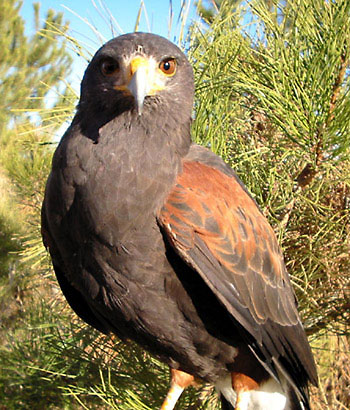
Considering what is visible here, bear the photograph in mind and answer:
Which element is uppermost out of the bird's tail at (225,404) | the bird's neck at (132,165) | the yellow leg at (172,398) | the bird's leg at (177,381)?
the bird's neck at (132,165)

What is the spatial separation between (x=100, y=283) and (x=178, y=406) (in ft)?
2.35

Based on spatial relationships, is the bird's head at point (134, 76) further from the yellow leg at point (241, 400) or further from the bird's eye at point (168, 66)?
the yellow leg at point (241, 400)

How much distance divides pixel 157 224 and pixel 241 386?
503mm

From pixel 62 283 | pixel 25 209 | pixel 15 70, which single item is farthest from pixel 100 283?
pixel 15 70

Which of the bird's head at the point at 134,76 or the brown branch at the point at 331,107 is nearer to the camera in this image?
the bird's head at the point at 134,76

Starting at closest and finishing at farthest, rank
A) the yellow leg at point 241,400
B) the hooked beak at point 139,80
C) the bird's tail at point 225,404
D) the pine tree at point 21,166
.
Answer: the hooked beak at point 139,80, the yellow leg at point 241,400, the bird's tail at point 225,404, the pine tree at point 21,166

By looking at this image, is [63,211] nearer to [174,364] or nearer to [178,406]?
[174,364]

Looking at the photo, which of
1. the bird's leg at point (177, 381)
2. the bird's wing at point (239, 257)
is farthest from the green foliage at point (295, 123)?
the bird's leg at point (177, 381)

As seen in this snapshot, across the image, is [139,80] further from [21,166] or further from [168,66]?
[21,166]

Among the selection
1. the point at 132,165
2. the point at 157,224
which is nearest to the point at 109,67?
the point at 132,165

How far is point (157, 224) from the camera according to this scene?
35.7 inches

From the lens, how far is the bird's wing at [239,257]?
0.91 meters

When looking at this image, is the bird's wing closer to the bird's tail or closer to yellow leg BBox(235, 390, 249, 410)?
yellow leg BBox(235, 390, 249, 410)

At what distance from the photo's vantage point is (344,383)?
2154 mm
